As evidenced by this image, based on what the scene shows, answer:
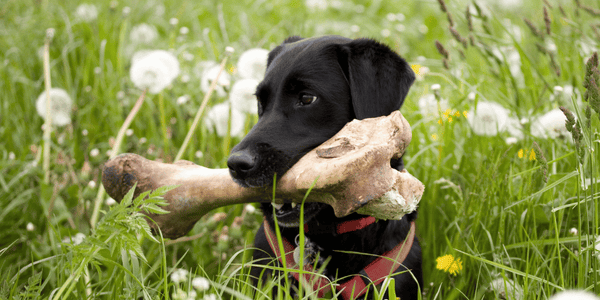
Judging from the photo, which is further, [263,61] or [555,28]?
[555,28]

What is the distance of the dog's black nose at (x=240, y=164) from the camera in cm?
155

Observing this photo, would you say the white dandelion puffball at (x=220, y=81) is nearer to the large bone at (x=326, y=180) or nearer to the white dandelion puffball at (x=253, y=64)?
the white dandelion puffball at (x=253, y=64)

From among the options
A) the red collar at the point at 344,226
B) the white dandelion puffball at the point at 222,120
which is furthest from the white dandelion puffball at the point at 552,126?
the white dandelion puffball at the point at 222,120

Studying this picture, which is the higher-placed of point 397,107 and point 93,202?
point 397,107

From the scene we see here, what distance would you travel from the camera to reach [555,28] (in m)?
3.75

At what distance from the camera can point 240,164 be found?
5.08 ft

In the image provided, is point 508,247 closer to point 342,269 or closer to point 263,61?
point 342,269

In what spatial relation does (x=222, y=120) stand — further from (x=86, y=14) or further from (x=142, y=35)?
(x=86, y=14)

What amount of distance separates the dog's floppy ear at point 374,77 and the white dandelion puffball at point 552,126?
1.09 meters

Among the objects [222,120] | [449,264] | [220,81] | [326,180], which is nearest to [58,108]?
[222,120]

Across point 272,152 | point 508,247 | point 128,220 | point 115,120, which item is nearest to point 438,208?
point 508,247

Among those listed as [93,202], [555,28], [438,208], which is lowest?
[438,208]

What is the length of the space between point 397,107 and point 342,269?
0.75 m

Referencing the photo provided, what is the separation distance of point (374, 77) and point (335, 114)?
0.78 ft
